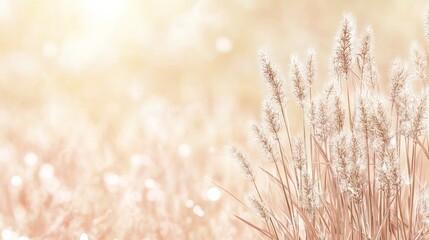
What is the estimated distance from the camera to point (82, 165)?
232 cm

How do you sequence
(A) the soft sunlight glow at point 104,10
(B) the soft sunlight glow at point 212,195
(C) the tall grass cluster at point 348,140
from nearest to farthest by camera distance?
(C) the tall grass cluster at point 348,140 < (B) the soft sunlight glow at point 212,195 < (A) the soft sunlight glow at point 104,10

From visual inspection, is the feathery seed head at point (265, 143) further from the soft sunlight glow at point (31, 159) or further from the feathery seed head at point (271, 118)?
the soft sunlight glow at point (31, 159)

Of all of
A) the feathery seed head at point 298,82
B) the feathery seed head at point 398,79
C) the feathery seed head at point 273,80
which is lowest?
the feathery seed head at point 273,80

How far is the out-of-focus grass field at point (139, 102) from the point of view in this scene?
82.7 inches

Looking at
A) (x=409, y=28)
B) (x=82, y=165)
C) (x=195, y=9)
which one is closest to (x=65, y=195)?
(x=82, y=165)

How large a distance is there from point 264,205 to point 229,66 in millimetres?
2255

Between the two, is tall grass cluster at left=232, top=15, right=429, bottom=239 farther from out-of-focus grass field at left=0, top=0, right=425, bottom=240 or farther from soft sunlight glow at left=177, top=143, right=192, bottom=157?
soft sunlight glow at left=177, top=143, right=192, bottom=157

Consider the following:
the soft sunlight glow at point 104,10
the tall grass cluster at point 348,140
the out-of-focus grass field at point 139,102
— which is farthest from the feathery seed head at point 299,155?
the soft sunlight glow at point 104,10

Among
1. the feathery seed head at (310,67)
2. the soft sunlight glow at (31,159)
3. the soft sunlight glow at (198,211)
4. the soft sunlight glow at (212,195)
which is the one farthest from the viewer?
the soft sunlight glow at (31,159)

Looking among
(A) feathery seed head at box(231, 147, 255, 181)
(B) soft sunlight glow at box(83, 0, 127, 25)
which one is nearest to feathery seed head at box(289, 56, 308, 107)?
(A) feathery seed head at box(231, 147, 255, 181)

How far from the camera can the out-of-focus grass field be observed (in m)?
2.10

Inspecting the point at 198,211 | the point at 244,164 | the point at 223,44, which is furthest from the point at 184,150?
the point at 244,164

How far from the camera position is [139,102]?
9.74ft

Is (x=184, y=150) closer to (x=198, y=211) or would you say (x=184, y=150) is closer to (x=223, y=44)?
(x=198, y=211)
